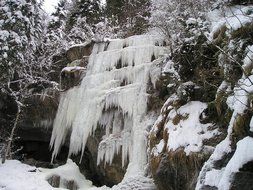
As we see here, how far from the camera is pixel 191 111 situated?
8250 mm

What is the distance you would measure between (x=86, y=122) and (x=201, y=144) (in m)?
5.73

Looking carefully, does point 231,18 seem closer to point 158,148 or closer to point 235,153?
point 158,148

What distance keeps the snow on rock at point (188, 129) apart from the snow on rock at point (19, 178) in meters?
4.69

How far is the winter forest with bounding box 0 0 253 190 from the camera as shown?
691 cm

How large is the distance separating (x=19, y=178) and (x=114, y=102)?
353 cm

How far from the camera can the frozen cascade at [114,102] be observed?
11.0m

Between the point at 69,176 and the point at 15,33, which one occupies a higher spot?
the point at 15,33

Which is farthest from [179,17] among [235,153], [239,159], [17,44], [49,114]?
[239,159]

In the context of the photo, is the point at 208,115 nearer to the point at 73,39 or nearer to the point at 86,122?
the point at 86,122

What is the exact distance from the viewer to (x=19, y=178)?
1204cm

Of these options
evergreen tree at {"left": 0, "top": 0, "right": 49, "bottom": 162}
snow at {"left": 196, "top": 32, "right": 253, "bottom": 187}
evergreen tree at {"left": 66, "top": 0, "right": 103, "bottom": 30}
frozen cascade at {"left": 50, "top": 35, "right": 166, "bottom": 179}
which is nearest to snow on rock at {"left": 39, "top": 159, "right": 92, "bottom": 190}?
frozen cascade at {"left": 50, "top": 35, "right": 166, "bottom": 179}

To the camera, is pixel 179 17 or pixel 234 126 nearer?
pixel 234 126

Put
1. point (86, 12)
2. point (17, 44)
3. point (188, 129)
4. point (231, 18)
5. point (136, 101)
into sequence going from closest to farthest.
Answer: point (188, 129) < point (231, 18) < point (136, 101) < point (17, 44) < point (86, 12)

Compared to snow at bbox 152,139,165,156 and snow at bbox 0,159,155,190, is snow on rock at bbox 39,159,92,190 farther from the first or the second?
snow at bbox 152,139,165,156
